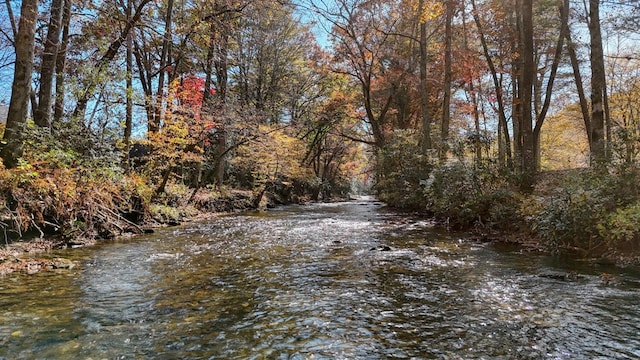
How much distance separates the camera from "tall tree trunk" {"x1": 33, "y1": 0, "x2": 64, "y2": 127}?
33.1 ft

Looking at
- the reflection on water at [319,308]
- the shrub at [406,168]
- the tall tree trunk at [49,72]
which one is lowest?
the reflection on water at [319,308]

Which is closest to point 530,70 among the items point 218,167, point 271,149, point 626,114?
point 271,149

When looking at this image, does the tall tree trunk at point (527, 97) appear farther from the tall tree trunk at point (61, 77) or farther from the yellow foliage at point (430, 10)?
the tall tree trunk at point (61, 77)

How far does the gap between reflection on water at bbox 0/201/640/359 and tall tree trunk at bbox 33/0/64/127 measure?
13.9 feet

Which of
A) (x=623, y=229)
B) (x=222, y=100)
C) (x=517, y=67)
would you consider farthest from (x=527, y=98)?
(x=222, y=100)

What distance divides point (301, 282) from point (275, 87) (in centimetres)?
2883

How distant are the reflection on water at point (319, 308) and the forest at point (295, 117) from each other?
81.6 inches

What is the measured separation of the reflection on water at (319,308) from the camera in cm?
376

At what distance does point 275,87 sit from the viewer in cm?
3312

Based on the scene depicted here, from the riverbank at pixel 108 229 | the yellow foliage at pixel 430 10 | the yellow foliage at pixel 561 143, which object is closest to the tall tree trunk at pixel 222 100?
the riverbank at pixel 108 229

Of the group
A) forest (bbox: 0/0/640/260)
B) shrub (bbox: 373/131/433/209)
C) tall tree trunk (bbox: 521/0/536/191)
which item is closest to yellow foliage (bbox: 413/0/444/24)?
forest (bbox: 0/0/640/260)

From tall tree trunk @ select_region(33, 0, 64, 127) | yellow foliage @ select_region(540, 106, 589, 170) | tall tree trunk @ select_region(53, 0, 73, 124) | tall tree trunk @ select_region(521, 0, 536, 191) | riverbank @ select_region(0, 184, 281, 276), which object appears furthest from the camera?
yellow foliage @ select_region(540, 106, 589, 170)

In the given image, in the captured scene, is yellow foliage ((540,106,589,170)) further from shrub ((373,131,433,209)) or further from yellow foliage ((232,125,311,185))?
yellow foliage ((232,125,311,185))

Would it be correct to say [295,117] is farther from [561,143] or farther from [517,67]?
[561,143]
